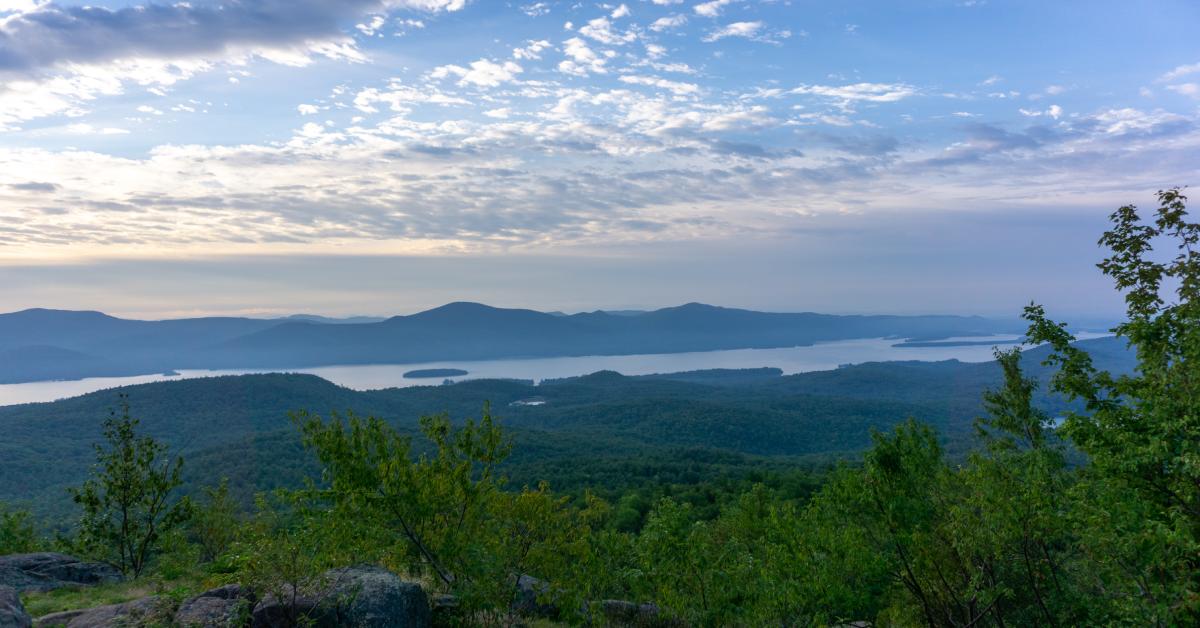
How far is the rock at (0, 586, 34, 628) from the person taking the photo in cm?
1041

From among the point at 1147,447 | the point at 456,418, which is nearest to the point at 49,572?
the point at 1147,447

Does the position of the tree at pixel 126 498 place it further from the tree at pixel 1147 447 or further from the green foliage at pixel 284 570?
the tree at pixel 1147 447

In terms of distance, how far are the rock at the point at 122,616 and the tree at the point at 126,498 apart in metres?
16.1

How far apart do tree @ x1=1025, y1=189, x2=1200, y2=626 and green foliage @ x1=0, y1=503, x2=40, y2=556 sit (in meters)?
41.0

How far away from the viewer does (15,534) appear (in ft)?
102

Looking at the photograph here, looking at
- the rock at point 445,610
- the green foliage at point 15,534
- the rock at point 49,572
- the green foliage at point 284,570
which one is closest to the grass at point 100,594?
the rock at point 49,572

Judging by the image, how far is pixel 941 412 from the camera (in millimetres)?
174375

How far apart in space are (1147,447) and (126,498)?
3456 centimetres

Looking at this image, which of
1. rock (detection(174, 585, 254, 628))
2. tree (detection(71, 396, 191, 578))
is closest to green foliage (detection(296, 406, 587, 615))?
rock (detection(174, 585, 254, 628))

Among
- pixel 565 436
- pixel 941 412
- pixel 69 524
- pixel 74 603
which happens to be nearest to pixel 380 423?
pixel 74 603

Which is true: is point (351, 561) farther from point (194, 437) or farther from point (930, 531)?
point (194, 437)

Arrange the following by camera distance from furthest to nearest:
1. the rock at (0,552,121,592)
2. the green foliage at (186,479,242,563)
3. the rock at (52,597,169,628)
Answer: the green foliage at (186,479,242,563), the rock at (0,552,121,592), the rock at (52,597,169,628)

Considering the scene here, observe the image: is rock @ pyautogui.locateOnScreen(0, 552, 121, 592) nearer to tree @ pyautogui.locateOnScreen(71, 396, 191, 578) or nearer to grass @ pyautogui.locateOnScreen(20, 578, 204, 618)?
grass @ pyautogui.locateOnScreen(20, 578, 204, 618)

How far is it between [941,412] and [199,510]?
187253mm
